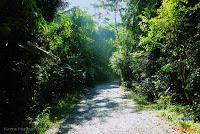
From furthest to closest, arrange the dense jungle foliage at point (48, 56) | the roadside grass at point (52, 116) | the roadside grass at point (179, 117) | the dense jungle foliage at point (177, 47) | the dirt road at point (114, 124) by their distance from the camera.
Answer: the roadside grass at point (52, 116) < the dense jungle foliage at point (177, 47) < the dirt road at point (114, 124) < the roadside grass at point (179, 117) < the dense jungle foliage at point (48, 56)

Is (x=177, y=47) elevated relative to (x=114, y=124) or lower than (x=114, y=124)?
elevated

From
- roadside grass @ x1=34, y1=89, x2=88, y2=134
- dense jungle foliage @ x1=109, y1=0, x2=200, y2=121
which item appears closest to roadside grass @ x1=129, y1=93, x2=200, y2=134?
dense jungle foliage @ x1=109, y1=0, x2=200, y2=121

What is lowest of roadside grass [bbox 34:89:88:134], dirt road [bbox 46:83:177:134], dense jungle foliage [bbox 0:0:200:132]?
dirt road [bbox 46:83:177:134]

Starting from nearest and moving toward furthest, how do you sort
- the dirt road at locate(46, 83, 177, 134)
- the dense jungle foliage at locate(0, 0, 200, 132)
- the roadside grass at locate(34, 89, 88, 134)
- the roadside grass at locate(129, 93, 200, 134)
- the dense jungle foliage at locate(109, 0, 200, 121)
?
1. the dense jungle foliage at locate(0, 0, 200, 132)
2. the roadside grass at locate(129, 93, 200, 134)
3. the dirt road at locate(46, 83, 177, 134)
4. the dense jungle foliage at locate(109, 0, 200, 121)
5. the roadside grass at locate(34, 89, 88, 134)

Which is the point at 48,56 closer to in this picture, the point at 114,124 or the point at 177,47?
the point at 114,124

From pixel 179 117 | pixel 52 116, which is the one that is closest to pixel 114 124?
pixel 179 117

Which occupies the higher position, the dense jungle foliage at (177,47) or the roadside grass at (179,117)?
the dense jungle foliage at (177,47)

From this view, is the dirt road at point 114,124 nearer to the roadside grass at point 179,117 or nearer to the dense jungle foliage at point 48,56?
the roadside grass at point 179,117

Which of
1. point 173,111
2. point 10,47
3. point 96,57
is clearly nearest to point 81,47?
point 96,57

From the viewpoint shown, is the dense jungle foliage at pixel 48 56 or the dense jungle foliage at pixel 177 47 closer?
the dense jungle foliage at pixel 48 56

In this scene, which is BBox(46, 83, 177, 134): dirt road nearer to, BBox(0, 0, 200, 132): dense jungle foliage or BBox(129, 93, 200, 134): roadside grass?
BBox(129, 93, 200, 134): roadside grass

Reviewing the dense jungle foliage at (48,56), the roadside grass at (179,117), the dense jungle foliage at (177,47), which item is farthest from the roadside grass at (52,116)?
the dense jungle foliage at (177,47)

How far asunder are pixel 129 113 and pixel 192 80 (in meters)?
5.03

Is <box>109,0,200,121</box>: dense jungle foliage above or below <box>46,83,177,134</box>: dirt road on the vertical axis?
above
